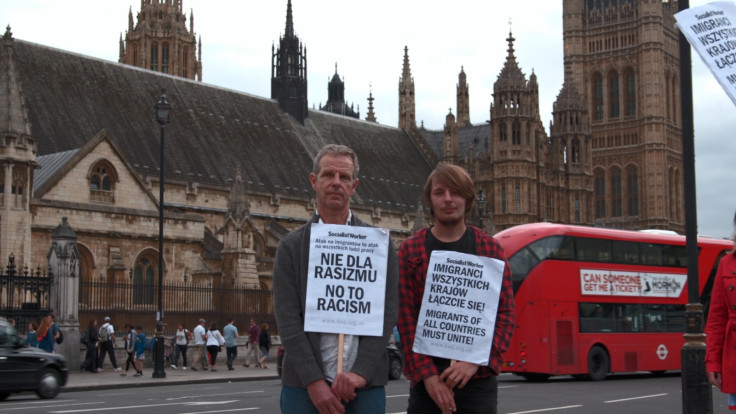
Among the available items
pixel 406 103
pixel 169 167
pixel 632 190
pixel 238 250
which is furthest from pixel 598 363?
pixel 632 190

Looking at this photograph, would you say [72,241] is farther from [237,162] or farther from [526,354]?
[237,162]

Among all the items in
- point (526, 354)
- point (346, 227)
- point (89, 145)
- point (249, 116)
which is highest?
point (249, 116)

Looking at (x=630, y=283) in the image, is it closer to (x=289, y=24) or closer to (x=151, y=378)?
(x=151, y=378)

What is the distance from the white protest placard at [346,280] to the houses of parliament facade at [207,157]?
27.1 metres

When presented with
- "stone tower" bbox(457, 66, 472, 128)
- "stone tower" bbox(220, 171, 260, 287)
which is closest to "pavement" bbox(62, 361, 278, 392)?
"stone tower" bbox(220, 171, 260, 287)

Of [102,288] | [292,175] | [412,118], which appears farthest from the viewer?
[412,118]

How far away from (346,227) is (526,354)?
1520cm

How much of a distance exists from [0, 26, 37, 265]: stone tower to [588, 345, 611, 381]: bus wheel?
17.9 metres

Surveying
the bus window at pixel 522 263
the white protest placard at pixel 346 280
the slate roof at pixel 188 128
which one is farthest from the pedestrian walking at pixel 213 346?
the white protest placard at pixel 346 280

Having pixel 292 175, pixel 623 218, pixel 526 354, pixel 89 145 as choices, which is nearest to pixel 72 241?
pixel 89 145

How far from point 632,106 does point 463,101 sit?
23.4 meters

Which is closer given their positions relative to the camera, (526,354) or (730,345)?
(730,345)

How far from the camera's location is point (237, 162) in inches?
Answer: 1838

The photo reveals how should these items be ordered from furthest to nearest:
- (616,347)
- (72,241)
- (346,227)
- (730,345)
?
(72,241)
(616,347)
(730,345)
(346,227)
